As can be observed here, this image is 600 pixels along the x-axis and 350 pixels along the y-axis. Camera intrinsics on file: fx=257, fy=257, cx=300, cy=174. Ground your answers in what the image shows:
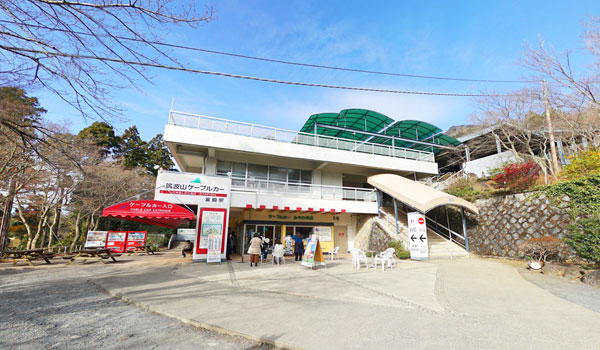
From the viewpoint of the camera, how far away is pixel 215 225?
38.6 feet

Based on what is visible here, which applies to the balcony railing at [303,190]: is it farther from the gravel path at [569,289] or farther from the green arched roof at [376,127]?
the gravel path at [569,289]

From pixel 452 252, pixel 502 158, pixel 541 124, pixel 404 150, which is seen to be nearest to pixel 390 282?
pixel 452 252

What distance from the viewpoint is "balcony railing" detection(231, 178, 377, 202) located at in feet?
49.3

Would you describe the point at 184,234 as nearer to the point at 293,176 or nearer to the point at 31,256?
the point at 293,176

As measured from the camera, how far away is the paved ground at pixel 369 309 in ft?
11.1

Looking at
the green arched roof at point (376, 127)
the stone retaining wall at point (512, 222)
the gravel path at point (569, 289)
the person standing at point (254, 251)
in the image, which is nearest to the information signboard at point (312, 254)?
the person standing at point (254, 251)

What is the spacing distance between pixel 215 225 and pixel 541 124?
2122cm

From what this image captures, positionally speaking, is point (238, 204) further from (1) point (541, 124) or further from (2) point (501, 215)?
(1) point (541, 124)

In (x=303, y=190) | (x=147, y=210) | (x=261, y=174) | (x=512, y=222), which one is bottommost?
(x=512, y=222)

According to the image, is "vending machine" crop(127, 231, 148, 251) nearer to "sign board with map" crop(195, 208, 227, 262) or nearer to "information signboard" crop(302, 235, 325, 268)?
"sign board with map" crop(195, 208, 227, 262)

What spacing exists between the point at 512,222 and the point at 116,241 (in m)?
22.9

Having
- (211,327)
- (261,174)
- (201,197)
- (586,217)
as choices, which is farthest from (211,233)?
(586,217)

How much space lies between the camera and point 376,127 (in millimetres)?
20719

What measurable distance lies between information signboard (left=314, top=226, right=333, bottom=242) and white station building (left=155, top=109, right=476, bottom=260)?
0.06 m
